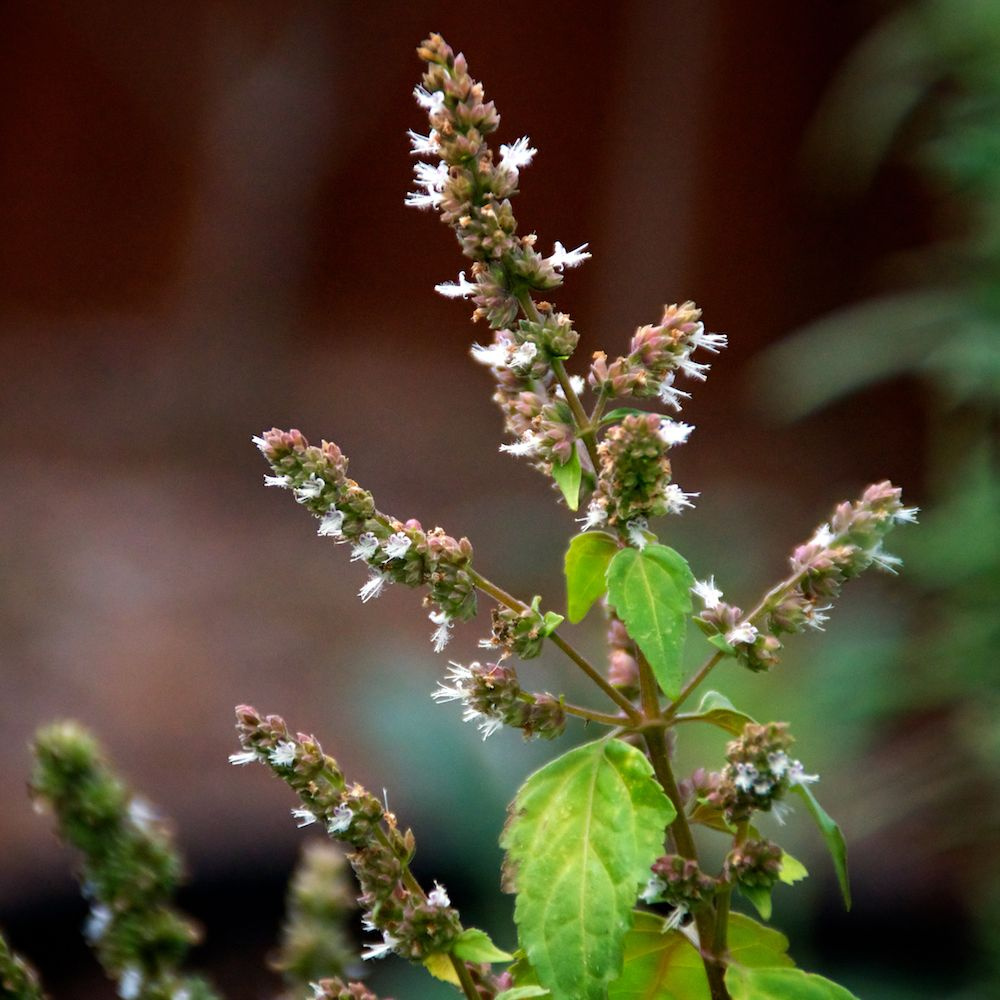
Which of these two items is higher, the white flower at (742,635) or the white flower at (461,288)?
the white flower at (461,288)

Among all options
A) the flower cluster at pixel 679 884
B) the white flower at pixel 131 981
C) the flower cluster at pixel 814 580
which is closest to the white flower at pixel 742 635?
the flower cluster at pixel 814 580

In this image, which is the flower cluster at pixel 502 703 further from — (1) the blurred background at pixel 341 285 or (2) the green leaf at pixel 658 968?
(1) the blurred background at pixel 341 285

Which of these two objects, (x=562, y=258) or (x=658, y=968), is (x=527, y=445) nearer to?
(x=562, y=258)

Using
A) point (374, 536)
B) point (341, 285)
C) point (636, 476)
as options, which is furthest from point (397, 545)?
point (341, 285)

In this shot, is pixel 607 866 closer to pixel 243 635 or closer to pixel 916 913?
pixel 916 913

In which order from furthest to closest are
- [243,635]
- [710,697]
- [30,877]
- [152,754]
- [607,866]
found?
[243,635] → [152,754] → [30,877] → [710,697] → [607,866]

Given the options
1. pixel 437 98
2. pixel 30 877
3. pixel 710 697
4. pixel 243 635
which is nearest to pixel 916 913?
pixel 30 877

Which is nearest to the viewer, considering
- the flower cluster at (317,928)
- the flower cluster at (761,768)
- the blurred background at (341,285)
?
the flower cluster at (761,768)

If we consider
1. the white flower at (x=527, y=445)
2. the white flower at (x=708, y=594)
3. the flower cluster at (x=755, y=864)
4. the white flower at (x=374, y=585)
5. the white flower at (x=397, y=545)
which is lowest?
the flower cluster at (x=755, y=864)
